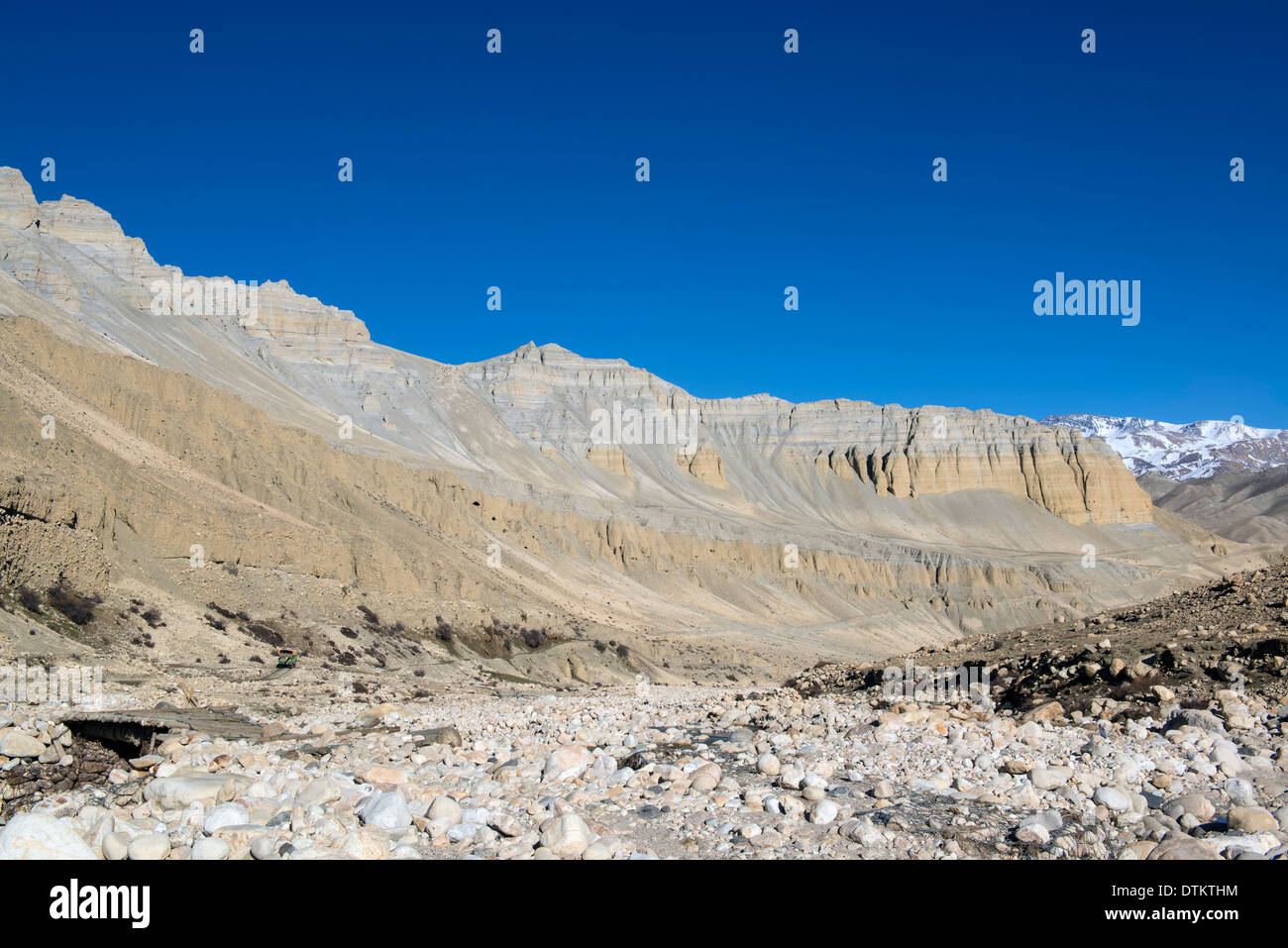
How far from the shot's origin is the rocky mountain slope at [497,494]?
29047 millimetres

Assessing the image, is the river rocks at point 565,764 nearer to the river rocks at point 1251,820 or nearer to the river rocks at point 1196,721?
the river rocks at point 1251,820

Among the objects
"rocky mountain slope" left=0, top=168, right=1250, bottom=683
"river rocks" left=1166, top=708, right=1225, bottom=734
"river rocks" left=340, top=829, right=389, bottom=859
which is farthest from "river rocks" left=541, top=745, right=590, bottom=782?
"rocky mountain slope" left=0, top=168, right=1250, bottom=683

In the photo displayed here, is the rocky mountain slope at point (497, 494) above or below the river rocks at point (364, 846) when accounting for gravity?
above

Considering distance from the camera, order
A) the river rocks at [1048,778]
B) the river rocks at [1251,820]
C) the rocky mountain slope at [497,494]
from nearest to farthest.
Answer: the river rocks at [1251,820], the river rocks at [1048,778], the rocky mountain slope at [497,494]

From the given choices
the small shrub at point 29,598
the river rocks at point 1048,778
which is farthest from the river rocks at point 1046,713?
the small shrub at point 29,598

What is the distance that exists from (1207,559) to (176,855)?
435ft

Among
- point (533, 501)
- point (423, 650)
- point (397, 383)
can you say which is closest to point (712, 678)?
point (423, 650)

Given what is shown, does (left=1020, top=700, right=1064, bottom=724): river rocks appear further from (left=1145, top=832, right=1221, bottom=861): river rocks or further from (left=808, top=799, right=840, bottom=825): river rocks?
(left=808, top=799, right=840, bottom=825): river rocks

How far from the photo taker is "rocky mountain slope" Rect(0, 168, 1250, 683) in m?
29.0

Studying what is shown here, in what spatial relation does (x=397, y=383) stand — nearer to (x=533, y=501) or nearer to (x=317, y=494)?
(x=533, y=501)

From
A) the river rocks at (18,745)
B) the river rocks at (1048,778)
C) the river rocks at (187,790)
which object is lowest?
the river rocks at (1048,778)

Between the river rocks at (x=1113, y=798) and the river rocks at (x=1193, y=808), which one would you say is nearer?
the river rocks at (x=1193, y=808)
